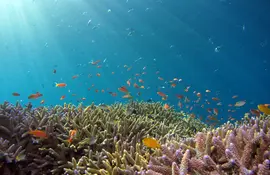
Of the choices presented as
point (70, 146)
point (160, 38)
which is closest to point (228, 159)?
point (70, 146)

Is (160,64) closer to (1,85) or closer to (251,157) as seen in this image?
(251,157)

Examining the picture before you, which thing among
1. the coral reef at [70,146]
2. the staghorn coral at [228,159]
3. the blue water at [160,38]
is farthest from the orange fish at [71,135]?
the blue water at [160,38]

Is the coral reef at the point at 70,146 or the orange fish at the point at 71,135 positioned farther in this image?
the orange fish at the point at 71,135

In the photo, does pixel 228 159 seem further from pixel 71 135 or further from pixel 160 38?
pixel 160 38

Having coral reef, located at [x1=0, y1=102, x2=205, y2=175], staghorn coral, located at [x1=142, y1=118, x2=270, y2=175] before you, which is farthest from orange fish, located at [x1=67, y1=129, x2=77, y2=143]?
staghorn coral, located at [x1=142, y1=118, x2=270, y2=175]

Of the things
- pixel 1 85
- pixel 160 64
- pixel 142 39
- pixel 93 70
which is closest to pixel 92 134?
pixel 142 39

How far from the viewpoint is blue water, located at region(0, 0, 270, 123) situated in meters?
44.9

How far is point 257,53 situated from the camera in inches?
2227

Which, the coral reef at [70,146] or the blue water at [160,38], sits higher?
the blue water at [160,38]

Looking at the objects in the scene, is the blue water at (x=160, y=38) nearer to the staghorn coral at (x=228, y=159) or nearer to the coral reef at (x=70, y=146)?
the coral reef at (x=70, y=146)

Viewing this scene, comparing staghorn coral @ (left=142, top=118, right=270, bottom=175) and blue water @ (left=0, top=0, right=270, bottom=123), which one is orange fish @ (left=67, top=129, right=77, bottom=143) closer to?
staghorn coral @ (left=142, top=118, right=270, bottom=175)

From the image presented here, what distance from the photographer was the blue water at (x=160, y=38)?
1769 inches

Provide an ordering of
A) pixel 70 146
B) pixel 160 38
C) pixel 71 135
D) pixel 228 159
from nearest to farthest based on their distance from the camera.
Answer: pixel 228 159 < pixel 70 146 < pixel 71 135 < pixel 160 38

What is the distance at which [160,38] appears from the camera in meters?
57.8
